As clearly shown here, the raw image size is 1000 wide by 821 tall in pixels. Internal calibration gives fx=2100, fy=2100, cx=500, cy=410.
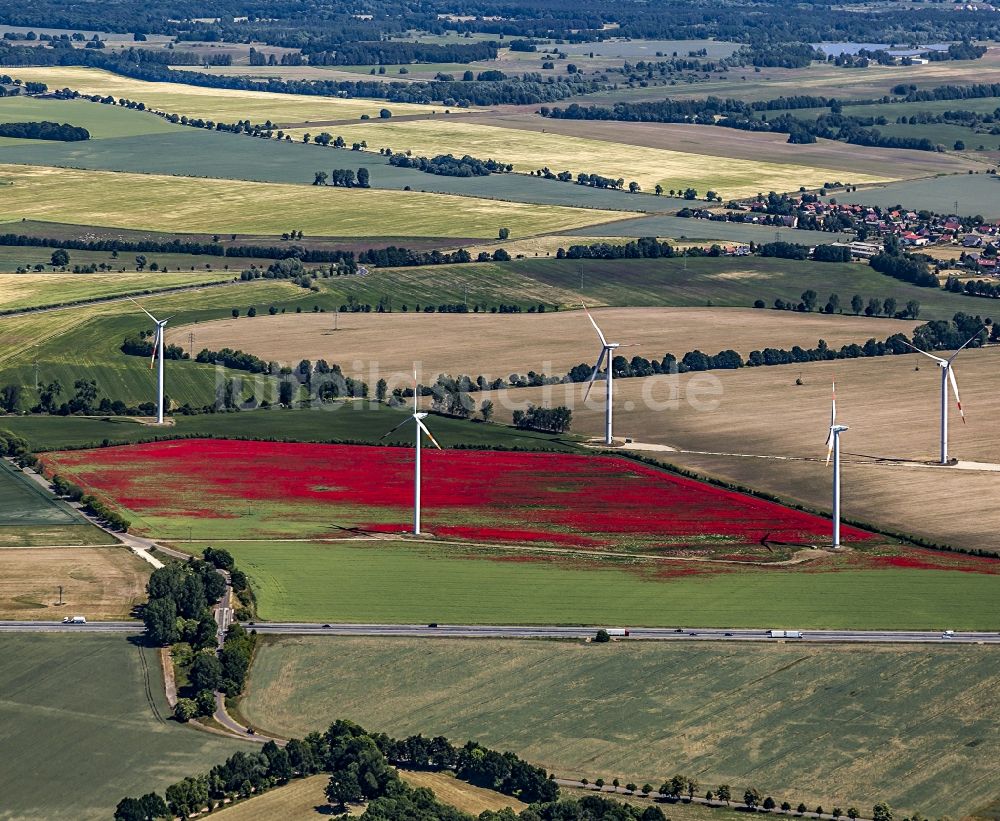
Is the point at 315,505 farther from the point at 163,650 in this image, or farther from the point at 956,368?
the point at 956,368

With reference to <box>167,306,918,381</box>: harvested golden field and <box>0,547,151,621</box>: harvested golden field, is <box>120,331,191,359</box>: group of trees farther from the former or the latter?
<box>0,547,151,621</box>: harvested golden field

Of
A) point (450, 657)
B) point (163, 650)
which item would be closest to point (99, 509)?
point (163, 650)

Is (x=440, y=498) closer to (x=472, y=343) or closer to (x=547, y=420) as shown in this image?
(x=547, y=420)

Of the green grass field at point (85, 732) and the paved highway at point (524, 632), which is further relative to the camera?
the paved highway at point (524, 632)

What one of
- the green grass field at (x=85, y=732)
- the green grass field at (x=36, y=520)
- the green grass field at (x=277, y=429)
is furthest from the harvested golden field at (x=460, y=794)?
the green grass field at (x=277, y=429)

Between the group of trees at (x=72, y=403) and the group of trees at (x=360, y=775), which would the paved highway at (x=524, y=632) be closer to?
the group of trees at (x=360, y=775)

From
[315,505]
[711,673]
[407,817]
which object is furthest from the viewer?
[315,505]
